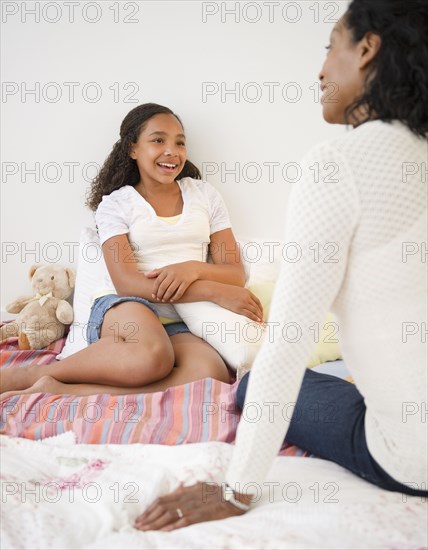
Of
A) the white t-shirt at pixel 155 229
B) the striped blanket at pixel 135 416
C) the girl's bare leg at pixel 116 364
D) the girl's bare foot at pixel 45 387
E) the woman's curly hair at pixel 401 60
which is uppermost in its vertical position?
the woman's curly hair at pixel 401 60

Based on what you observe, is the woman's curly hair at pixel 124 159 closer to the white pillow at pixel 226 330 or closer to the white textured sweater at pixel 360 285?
the white pillow at pixel 226 330

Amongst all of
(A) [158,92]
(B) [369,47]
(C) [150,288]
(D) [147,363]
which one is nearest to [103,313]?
(C) [150,288]

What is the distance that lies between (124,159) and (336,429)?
1.36 m

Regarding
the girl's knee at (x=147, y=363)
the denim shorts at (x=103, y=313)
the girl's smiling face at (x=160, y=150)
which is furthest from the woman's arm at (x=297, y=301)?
the girl's smiling face at (x=160, y=150)

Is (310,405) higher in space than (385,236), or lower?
lower

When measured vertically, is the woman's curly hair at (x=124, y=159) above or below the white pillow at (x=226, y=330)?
above

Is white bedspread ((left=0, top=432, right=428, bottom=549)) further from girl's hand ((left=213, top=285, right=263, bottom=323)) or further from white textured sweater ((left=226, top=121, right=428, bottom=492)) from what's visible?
girl's hand ((left=213, top=285, right=263, bottom=323))

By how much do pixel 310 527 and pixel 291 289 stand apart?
377mm

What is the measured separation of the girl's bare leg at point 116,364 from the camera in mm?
1618

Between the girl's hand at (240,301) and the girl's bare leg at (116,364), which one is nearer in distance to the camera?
the girl's bare leg at (116,364)

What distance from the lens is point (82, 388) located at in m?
1.60

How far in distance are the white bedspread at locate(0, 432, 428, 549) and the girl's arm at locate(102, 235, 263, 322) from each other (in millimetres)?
715

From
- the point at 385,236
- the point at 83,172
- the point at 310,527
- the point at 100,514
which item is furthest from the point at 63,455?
the point at 83,172

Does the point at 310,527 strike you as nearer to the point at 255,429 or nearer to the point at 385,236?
the point at 255,429
